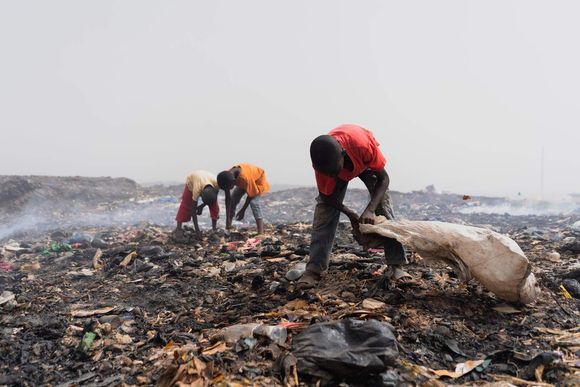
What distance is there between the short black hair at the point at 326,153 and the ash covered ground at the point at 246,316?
934mm

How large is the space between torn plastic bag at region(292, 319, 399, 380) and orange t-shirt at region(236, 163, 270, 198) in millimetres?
4572

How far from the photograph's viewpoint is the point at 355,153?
119 inches

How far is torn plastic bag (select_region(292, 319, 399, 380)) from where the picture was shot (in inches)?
75.8

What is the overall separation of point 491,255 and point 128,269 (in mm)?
3944

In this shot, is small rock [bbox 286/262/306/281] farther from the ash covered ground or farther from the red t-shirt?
the red t-shirt

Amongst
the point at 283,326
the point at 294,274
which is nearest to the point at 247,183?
the point at 294,274

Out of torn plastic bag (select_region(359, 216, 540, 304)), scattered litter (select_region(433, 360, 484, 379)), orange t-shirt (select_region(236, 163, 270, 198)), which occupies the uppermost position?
orange t-shirt (select_region(236, 163, 270, 198))

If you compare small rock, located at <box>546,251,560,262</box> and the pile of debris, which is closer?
the pile of debris

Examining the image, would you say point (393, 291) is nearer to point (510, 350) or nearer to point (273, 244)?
point (510, 350)

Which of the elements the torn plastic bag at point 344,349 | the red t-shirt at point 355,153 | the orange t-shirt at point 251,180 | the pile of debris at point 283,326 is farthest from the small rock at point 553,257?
the orange t-shirt at point 251,180

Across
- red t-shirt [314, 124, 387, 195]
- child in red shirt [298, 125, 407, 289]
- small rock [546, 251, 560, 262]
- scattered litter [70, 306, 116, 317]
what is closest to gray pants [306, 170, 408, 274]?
child in red shirt [298, 125, 407, 289]

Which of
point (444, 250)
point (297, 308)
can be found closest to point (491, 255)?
point (444, 250)

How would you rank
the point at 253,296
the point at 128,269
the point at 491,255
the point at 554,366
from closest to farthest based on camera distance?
the point at 554,366 → the point at 491,255 → the point at 253,296 → the point at 128,269

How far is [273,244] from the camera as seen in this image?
543 centimetres
